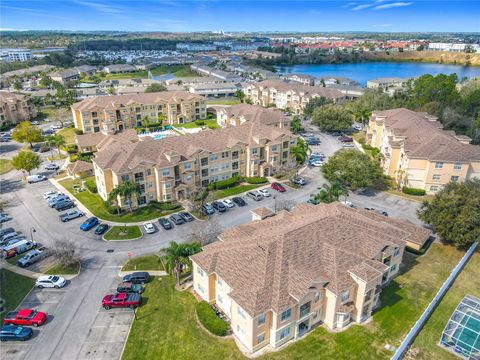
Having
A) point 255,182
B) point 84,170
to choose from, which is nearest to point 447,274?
point 255,182

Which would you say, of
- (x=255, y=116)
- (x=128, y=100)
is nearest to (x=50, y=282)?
(x=255, y=116)

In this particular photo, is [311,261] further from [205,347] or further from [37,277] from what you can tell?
[37,277]

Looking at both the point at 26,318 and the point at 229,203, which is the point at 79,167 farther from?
the point at 26,318

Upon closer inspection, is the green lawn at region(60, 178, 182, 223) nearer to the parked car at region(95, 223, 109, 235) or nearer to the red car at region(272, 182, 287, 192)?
the parked car at region(95, 223, 109, 235)

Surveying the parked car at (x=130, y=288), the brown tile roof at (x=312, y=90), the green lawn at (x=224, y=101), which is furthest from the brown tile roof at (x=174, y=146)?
the green lawn at (x=224, y=101)

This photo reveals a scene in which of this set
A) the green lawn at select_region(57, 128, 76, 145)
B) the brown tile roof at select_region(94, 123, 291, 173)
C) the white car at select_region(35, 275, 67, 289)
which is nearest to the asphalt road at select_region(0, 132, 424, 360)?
the white car at select_region(35, 275, 67, 289)
